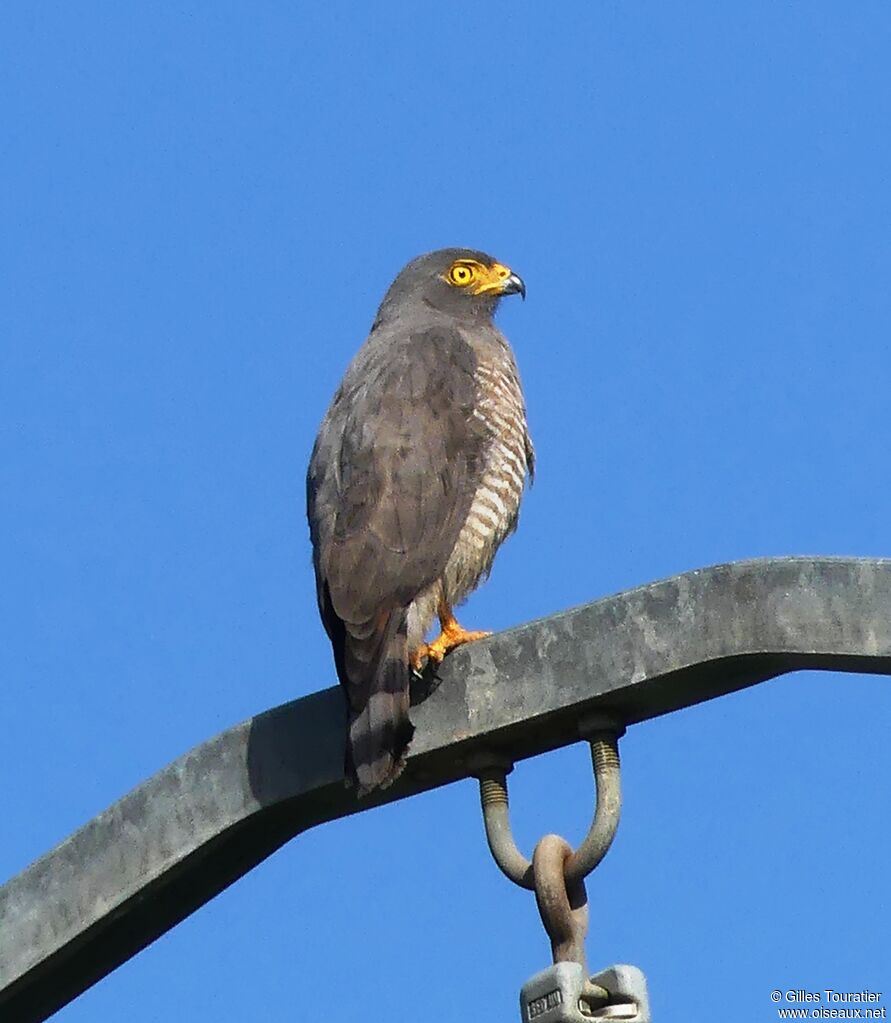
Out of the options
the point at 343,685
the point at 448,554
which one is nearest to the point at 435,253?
the point at 448,554

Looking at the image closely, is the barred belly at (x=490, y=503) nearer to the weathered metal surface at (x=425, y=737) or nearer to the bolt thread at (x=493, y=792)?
the weathered metal surface at (x=425, y=737)

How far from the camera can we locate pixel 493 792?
141 inches

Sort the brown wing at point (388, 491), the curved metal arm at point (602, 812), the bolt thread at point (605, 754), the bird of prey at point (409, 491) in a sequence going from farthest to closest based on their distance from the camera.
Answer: the bird of prey at point (409, 491)
the brown wing at point (388, 491)
the bolt thread at point (605, 754)
the curved metal arm at point (602, 812)

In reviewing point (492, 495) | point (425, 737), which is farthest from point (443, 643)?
point (425, 737)

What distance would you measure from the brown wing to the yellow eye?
0.88m

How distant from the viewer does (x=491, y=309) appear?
762cm

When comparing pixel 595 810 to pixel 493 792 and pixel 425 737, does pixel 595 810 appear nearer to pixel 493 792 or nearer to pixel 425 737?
pixel 493 792

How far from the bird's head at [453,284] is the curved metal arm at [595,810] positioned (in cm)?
404

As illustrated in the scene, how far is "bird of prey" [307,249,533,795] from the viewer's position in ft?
16.8

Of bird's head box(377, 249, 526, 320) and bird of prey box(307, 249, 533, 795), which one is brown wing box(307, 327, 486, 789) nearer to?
bird of prey box(307, 249, 533, 795)

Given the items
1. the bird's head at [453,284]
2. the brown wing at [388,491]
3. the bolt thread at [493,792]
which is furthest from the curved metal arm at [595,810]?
the bird's head at [453,284]

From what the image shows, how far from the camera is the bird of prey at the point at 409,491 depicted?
5.11 m

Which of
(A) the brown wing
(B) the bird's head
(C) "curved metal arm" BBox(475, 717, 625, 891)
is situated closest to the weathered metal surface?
(C) "curved metal arm" BBox(475, 717, 625, 891)

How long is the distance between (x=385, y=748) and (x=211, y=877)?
1.33 ft
